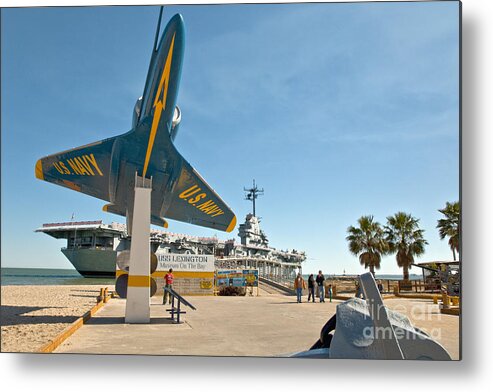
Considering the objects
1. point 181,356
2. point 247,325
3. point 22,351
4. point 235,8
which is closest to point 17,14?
point 235,8

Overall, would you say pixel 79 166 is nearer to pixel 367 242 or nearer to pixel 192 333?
pixel 192 333

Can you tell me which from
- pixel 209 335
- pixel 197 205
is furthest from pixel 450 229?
pixel 197 205

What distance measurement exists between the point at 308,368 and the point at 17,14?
8003 mm

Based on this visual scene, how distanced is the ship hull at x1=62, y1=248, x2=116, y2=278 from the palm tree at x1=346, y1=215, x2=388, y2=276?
30826 mm

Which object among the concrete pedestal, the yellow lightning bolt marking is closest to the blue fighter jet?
the yellow lightning bolt marking

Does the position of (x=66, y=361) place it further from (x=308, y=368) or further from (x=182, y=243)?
(x=182, y=243)

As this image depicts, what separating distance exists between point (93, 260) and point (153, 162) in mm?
39657

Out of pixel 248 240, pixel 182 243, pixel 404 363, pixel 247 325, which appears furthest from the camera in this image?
pixel 248 240

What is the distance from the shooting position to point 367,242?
24.4 meters

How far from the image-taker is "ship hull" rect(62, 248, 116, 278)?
151ft

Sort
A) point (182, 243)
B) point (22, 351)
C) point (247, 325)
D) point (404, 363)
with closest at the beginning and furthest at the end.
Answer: point (404, 363) → point (22, 351) → point (247, 325) → point (182, 243)

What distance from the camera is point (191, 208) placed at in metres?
15.7

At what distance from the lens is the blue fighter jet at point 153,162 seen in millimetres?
10336

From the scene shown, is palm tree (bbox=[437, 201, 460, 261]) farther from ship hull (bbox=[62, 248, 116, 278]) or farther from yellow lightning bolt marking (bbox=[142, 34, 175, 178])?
ship hull (bbox=[62, 248, 116, 278])
